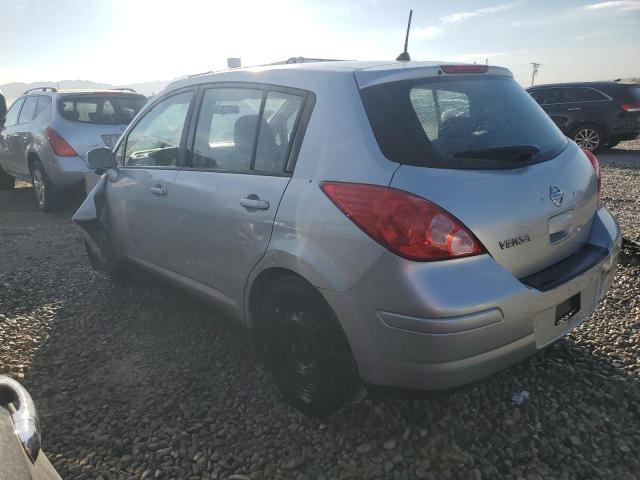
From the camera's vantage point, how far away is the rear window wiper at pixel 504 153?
2020mm

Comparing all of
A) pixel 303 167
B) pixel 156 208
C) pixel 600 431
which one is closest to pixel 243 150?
pixel 303 167

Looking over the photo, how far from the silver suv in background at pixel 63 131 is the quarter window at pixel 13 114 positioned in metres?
0.37

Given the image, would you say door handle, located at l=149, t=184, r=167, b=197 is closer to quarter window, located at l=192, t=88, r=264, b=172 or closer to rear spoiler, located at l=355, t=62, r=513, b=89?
quarter window, located at l=192, t=88, r=264, b=172

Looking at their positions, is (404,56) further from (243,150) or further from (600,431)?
(600,431)

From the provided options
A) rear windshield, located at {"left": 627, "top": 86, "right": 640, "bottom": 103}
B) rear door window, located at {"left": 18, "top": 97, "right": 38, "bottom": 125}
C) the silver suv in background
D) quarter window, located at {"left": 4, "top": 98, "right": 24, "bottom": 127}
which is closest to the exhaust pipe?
the silver suv in background

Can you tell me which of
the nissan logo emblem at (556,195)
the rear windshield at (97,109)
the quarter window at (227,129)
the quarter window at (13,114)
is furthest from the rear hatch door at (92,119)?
the nissan logo emblem at (556,195)

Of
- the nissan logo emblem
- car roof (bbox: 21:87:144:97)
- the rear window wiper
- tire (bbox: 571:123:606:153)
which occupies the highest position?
car roof (bbox: 21:87:144:97)

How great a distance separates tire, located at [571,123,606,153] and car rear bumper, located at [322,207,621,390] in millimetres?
10887

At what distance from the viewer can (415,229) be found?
181 centimetres

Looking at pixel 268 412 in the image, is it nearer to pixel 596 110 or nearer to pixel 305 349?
pixel 305 349

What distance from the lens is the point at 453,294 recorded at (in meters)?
1.77

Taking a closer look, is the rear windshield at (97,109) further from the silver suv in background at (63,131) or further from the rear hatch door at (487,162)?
the rear hatch door at (487,162)

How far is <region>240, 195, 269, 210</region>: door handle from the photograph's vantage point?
2.32 metres

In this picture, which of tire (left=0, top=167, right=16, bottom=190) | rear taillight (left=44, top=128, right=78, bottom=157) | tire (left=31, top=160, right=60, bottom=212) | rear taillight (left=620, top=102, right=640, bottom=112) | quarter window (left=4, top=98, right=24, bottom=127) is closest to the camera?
rear taillight (left=44, top=128, right=78, bottom=157)
